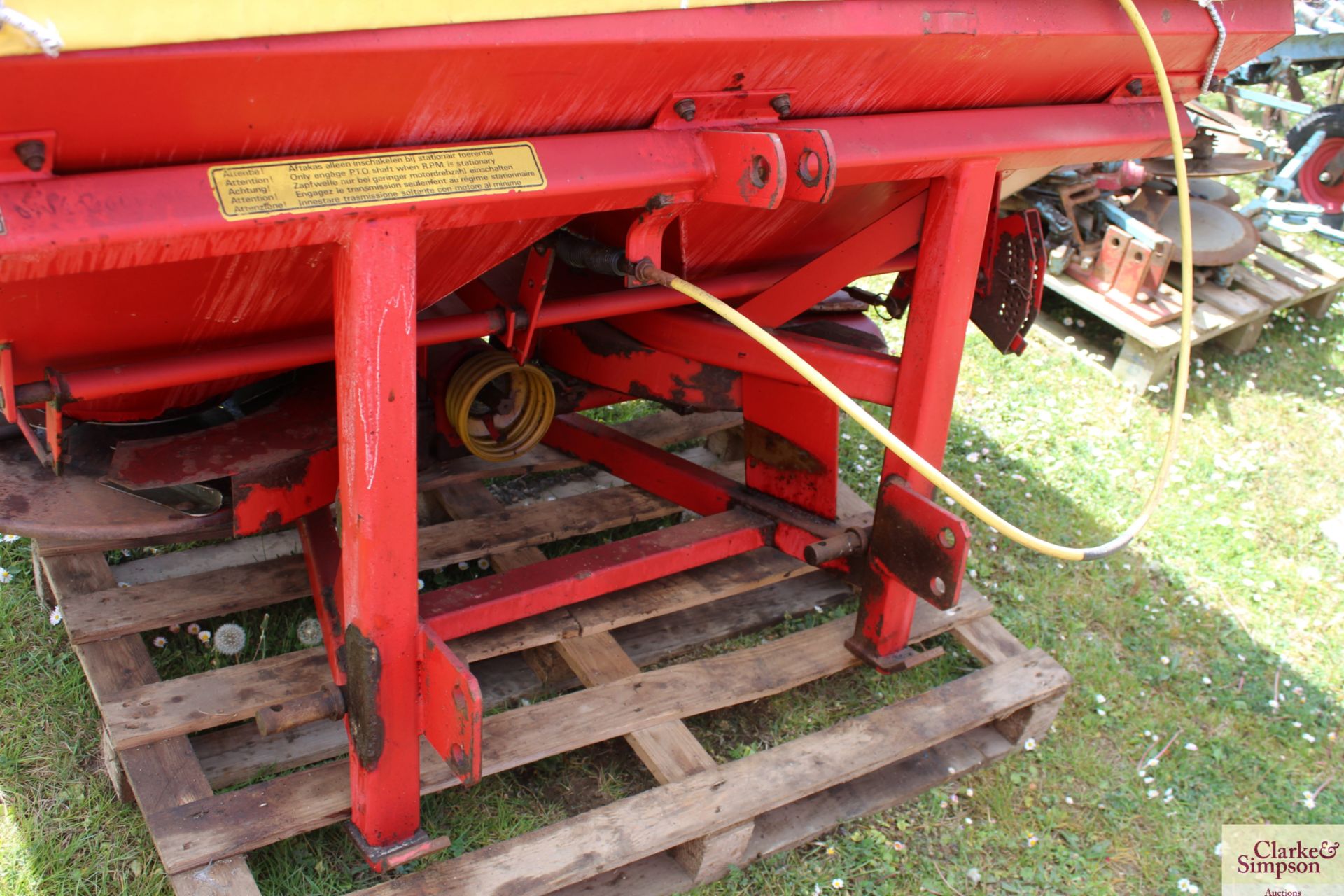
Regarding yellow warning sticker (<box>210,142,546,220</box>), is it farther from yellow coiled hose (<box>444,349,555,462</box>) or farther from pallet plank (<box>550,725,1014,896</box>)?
pallet plank (<box>550,725,1014,896</box>)

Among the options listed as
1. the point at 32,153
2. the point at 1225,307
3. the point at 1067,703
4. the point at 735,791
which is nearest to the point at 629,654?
the point at 735,791

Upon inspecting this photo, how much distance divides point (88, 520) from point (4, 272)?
3.14ft

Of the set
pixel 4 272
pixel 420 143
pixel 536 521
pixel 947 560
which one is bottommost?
pixel 536 521

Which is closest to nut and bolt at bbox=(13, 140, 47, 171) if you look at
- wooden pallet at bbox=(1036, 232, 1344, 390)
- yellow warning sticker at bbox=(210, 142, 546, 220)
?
yellow warning sticker at bbox=(210, 142, 546, 220)

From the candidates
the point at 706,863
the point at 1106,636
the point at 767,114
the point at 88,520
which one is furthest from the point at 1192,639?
the point at 88,520

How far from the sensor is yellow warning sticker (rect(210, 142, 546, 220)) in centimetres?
147

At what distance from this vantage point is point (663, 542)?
8.52 feet

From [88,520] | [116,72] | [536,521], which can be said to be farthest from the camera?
[536,521]

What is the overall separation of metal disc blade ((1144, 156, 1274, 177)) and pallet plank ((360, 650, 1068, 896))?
9.37 feet

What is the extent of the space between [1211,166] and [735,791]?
12.6ft

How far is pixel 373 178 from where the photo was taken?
61.6 inches

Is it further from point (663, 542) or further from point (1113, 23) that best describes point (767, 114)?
point (663, 542)

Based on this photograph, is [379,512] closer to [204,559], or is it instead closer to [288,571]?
[288,571]

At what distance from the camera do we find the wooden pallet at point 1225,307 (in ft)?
14.5
